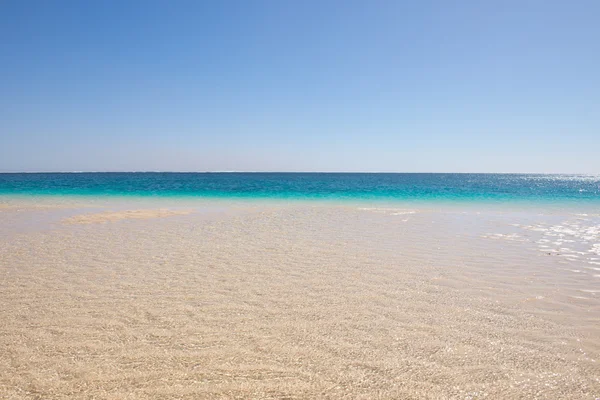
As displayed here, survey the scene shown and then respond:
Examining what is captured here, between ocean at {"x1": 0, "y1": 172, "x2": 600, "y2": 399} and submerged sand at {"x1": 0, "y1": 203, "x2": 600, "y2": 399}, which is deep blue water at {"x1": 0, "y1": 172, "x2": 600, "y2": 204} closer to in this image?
submerged sand at {"x1": 0, "y1": 203, "x2": 600, "y2": 399}

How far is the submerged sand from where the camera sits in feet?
11.4

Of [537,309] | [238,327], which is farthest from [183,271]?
[537,309]

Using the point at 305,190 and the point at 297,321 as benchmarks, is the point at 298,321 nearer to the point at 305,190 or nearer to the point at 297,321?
the point at 297,321

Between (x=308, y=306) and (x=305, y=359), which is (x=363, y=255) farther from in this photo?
(x=305, y=359)

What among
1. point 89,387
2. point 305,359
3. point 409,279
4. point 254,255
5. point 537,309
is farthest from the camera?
point 254,255

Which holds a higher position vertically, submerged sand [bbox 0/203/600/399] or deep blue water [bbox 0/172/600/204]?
deep blue water [bbox 0/172/600/204]

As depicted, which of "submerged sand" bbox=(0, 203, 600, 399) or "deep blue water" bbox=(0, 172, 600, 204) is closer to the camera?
"submerged sand" bbox=(0, 203, 600, 399)

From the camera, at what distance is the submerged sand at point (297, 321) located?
348cm

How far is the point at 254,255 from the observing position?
8992 millimetres

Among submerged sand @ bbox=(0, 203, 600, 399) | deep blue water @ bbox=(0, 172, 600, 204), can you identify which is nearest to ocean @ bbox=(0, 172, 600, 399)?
submerged sand @ bbox=(0, 203, 600, 399)

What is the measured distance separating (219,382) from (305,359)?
3.25 feet

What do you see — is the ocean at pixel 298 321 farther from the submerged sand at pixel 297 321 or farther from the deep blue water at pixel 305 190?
the deep blue water at pixel 305 190

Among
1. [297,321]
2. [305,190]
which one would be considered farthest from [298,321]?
[305,190]

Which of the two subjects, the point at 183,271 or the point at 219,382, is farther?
the point at 183,271
